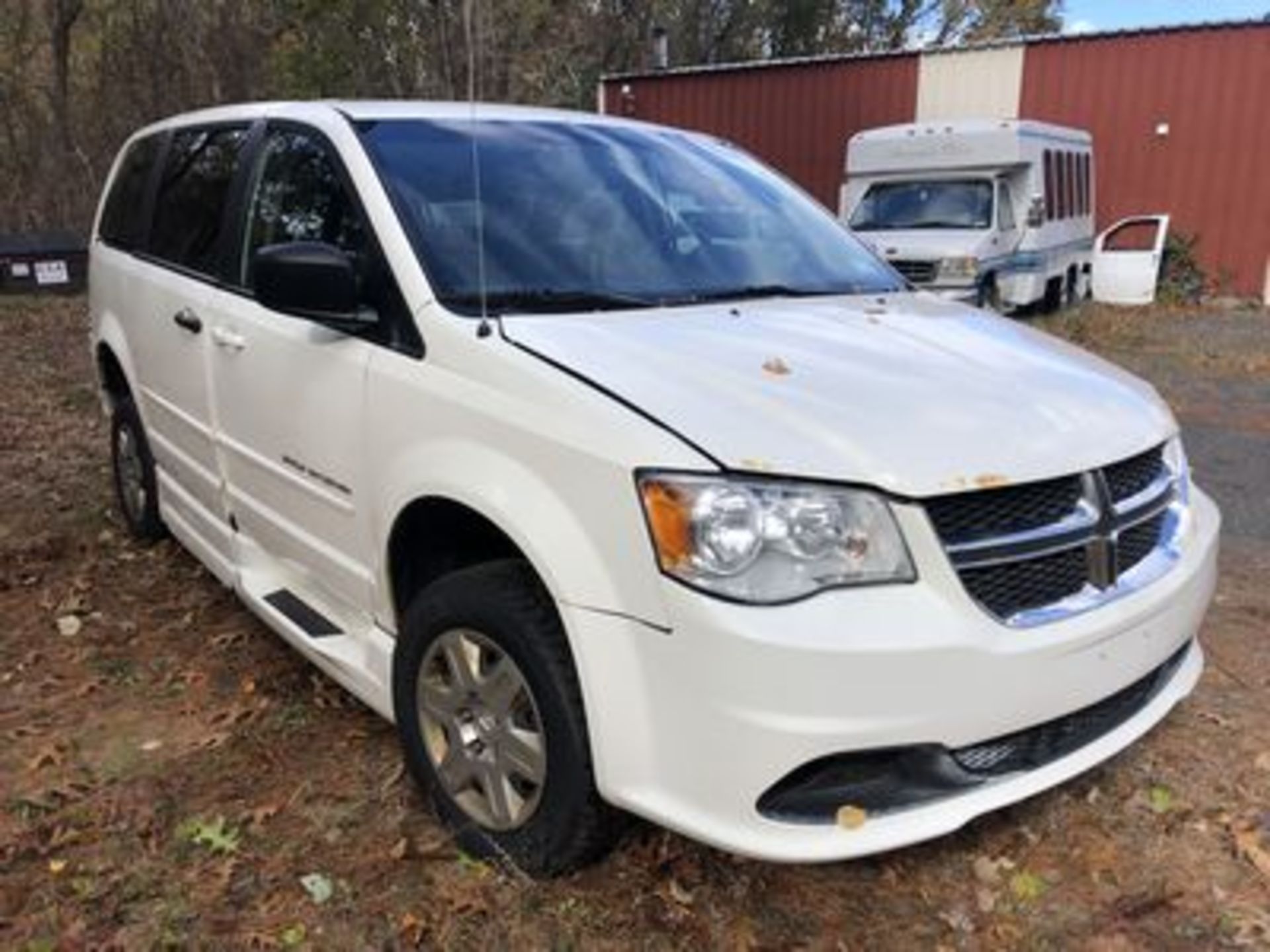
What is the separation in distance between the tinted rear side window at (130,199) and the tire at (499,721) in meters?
2.77

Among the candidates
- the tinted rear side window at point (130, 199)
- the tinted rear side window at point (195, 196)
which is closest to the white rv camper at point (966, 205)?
the tinted rear side window at point (130, 199)

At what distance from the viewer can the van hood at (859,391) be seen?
2.33m

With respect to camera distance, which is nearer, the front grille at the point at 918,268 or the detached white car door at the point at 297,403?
the detached white car door at the point at 297,403

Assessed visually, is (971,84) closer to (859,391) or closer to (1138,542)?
(1138,542)

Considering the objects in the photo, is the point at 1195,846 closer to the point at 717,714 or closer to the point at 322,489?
the point at 717,714

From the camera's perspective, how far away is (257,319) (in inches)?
140

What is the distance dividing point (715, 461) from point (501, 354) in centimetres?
62

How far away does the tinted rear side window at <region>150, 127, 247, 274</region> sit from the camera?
4.05 meters

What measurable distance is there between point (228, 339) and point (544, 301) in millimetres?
1269

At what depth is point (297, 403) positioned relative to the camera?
3320 millimetres

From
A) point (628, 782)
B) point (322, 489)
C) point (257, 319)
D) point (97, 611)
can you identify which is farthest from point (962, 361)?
point (97, 611)

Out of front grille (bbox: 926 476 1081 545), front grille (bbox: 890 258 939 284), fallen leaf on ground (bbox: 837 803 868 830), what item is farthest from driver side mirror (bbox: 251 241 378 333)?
front grille (bbox: 890 258 939 284)

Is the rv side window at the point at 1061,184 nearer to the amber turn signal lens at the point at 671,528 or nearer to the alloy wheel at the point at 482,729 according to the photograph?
the alloy wheel at the point at 482,729

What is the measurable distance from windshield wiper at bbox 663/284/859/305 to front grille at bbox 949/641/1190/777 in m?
1.36
